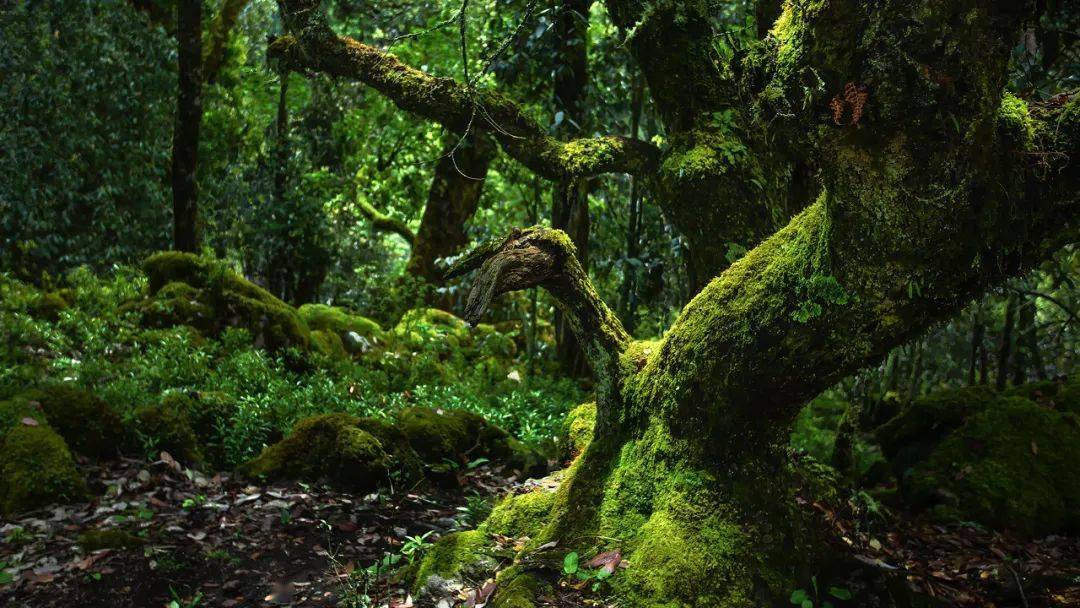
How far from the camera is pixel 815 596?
12.6ft

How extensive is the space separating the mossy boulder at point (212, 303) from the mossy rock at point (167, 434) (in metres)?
3.12

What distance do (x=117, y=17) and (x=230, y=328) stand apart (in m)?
6.21

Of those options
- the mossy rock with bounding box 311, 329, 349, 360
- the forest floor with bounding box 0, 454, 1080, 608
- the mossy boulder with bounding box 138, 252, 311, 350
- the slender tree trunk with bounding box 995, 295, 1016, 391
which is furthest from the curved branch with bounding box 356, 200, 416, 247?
the slender tree trunk with bounding box 995, 295, 1016, 391

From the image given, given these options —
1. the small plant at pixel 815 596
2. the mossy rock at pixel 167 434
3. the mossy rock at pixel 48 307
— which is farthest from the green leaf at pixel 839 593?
the mossy rock at pixel 48 307

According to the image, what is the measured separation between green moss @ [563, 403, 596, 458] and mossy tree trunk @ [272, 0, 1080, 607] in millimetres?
788

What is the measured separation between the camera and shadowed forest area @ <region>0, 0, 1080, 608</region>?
11.0 feet

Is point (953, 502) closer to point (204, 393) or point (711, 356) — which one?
point (711, 356)

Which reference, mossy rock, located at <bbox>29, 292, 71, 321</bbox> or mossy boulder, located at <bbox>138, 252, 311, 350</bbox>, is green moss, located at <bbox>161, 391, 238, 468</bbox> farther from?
mossy rock, located at <bbox>29, 292, 71, 321</bbox>

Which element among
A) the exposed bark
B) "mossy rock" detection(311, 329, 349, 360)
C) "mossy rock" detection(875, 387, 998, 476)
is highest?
the exposed bark

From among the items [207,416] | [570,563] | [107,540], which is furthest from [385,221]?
[570,563]

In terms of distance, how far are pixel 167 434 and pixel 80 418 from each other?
2.07 ft

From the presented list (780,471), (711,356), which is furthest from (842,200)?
(780,471)

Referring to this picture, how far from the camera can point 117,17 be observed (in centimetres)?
1195

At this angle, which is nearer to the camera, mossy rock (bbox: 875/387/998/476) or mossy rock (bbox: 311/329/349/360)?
mossy rock (bbox: 875/387/998/476)
